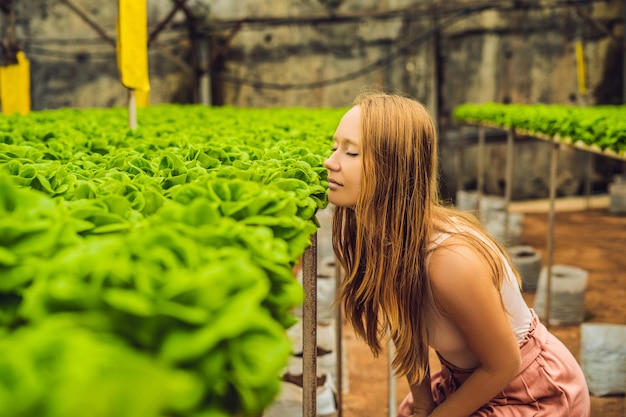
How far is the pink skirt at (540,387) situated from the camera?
7.22ft

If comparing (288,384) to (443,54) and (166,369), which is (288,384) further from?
(443,54)

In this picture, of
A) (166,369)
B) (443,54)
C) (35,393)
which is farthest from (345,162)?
(443,54)

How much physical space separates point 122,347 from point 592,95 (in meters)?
13.2

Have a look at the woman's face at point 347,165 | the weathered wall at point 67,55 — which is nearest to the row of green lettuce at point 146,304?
the woman's face at point 347,165

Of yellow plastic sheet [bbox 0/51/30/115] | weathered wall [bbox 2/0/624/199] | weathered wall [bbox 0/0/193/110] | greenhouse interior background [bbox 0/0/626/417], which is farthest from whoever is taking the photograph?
weathered wall [bbox 0/0/193/110]

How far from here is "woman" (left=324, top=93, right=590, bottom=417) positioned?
1.97 meters

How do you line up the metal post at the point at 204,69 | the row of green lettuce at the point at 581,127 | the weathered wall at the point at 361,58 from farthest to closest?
the metal post at the point at 204,69 → the weathered wall at the point at 361,58 → the row of green lettuce at the point at 581,127

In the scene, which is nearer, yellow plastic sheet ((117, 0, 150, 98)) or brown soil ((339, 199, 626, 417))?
yellow plastic sheet ((117, 0, 150, 98))

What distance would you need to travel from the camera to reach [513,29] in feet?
40.1

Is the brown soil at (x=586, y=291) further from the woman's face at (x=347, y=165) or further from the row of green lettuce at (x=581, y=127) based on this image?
the row of green lettuce at (x=581, y=127)

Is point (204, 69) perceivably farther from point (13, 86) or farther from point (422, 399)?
point (422, 399)

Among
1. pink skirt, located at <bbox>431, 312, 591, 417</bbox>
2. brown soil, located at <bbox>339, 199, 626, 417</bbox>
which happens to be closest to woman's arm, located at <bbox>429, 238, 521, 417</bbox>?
pink skirt, located at <bbox>431, 312, 591, 417</bbox>

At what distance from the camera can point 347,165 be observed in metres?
2.02

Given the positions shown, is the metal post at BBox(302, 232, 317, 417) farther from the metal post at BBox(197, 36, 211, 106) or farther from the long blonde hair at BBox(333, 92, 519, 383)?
the metal post at BBox(197, 36, 211, 106)
